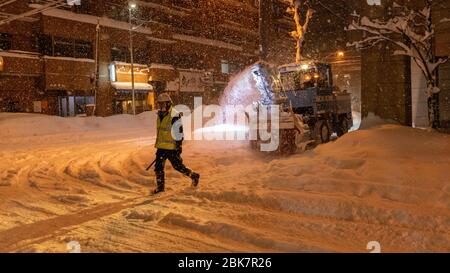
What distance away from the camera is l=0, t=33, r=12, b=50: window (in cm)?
2841

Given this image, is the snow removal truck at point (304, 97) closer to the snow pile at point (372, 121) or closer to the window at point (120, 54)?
the snow pile at point (372, 121)

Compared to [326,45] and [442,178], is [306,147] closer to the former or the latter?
[442,178]

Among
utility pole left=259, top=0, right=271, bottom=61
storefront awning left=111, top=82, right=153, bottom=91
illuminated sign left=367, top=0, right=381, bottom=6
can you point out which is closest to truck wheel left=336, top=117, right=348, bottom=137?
illuminated sign left=367, top=0, right=381, bottom=6

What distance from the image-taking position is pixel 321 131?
1539 cm

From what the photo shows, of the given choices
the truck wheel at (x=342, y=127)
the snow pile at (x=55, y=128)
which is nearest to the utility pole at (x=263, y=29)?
the truck wheel at (x=342, y=127)

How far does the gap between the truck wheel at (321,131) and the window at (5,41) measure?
78.4 feet

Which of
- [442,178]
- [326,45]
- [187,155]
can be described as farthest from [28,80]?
[442,178]

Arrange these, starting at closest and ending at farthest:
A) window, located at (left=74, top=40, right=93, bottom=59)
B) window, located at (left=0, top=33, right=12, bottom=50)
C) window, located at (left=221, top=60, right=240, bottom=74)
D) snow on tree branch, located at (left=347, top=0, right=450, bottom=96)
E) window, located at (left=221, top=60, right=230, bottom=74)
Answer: snow on tree branch, located at (left=347, top=0, right=450, bottom=96) → window, located at (left=0, top=33, right=12, bottom=50) → window, located at (left=74, top=40, right=93, bottom=59) → window, located at (left=221, top=60, right=230, bottom=74) → window, located at (left=221, top=60, right=240, bottom=74)

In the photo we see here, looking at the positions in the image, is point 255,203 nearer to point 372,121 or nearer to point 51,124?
point 372,121

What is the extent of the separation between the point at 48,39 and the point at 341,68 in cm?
2905

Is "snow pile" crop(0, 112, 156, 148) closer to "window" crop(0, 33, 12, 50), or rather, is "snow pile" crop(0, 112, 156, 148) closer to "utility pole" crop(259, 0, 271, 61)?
"window" crop(0, 33, 12, 50)

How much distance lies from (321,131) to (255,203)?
929cm

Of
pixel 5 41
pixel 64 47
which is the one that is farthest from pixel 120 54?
pixel 5 41

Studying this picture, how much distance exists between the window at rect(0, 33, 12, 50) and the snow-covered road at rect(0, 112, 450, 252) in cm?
2127
